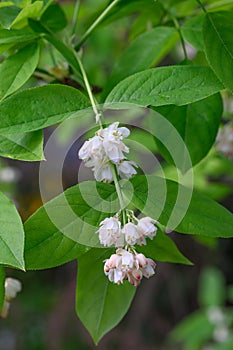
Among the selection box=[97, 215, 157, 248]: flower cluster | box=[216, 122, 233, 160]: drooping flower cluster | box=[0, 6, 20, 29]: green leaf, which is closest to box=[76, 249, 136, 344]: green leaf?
box=[97, 215, 157, 248]: flower cluster

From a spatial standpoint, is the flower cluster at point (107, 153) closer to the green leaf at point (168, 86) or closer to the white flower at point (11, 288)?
the green leaf at point (168, 86)

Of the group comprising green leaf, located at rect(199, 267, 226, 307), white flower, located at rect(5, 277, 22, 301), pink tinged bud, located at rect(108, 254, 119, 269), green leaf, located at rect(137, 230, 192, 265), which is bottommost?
green leaf, located at rect(199, 267, 226, 307)

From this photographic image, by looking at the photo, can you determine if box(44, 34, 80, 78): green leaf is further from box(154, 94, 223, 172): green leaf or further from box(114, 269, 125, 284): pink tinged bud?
box(114, 269, 125, 284): pink tinged bud

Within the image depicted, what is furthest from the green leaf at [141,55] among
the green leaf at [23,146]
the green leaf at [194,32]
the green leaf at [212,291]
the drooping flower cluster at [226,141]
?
the green leaf at [212,291]

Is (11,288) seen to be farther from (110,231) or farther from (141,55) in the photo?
(141,55)

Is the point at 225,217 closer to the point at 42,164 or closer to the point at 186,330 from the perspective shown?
the point at 42,164

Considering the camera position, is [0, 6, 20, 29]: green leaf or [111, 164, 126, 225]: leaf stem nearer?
[111, 164, 126, 225]: leaf stem
